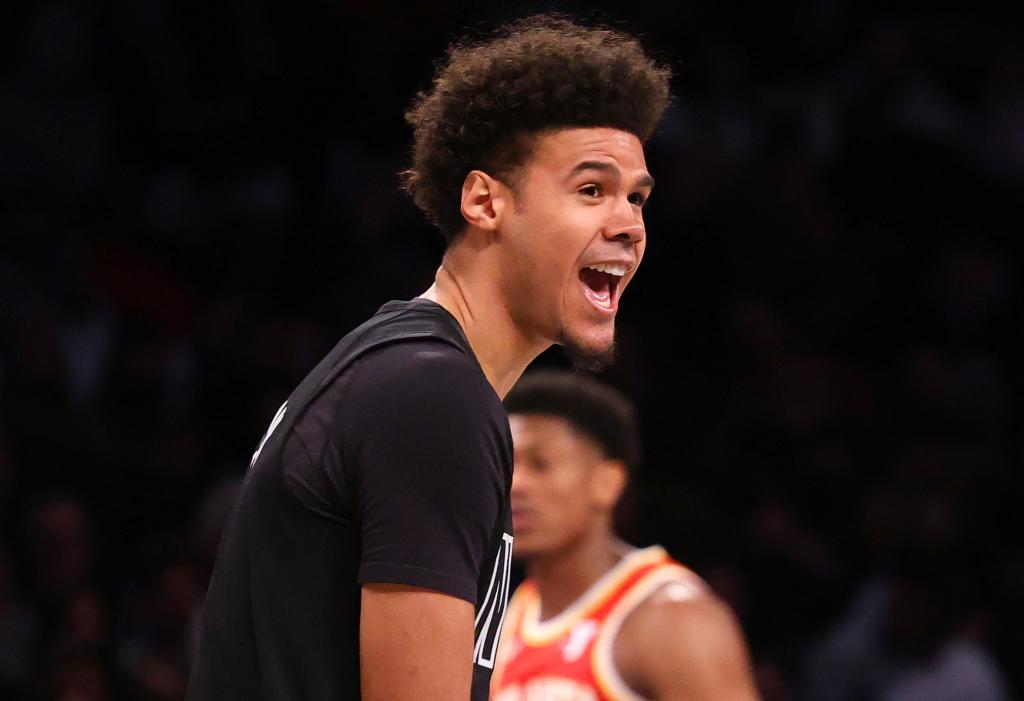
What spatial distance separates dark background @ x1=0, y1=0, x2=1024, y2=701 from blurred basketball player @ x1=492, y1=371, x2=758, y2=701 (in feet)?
5.16

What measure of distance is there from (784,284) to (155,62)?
9.78 ft

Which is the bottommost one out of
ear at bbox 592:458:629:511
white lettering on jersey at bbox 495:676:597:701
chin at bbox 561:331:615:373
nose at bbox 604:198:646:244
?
white lettering on jersey at bbox 495:676:597:701

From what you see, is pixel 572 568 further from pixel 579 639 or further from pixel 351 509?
pixel 351 509

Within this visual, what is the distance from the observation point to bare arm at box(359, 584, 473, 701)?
68.1 inches

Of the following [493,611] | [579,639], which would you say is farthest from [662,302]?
[493,611]

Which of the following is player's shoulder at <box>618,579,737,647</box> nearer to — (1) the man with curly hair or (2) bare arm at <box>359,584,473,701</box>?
(1) the man with curly hair

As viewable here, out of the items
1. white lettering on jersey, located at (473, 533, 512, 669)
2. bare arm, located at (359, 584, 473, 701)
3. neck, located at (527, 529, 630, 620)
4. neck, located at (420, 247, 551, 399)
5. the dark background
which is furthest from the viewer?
the dark background

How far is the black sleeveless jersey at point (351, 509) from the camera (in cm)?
175

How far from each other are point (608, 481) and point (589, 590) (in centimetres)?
30

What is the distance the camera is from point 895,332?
253 inches

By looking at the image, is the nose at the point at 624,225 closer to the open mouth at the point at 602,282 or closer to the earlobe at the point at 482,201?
the open mouth at the point at 602,282

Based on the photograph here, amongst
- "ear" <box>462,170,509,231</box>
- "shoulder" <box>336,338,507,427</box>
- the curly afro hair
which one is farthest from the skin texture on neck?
"shoulder" <box>336,338,507,427</box>

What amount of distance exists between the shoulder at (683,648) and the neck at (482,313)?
5.28 feet

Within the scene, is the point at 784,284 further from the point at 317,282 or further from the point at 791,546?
the point at 317,282
